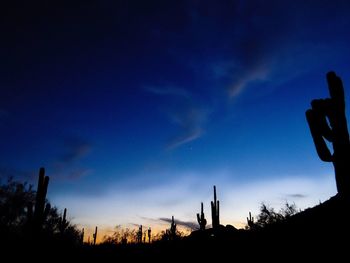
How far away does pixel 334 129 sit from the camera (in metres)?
6.29

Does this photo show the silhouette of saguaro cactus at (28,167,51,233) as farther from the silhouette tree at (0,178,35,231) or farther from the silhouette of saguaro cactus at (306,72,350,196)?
the silhouette tree at (0,178,35,231)

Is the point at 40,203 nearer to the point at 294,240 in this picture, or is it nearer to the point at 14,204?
the point at 294,240

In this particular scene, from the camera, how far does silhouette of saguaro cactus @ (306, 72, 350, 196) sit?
5.88 metres

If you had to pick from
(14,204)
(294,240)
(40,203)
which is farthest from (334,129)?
(14,204)

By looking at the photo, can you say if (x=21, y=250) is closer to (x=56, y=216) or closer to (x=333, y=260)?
(x=333, y=260)

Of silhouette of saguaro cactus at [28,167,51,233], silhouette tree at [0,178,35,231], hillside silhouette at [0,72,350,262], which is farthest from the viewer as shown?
silhouette tree at [0,178,35,231]

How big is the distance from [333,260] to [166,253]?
5911mm

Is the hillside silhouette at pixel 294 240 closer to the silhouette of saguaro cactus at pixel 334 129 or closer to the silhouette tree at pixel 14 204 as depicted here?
the silhouette of saguaro cactus at pixel 334 129

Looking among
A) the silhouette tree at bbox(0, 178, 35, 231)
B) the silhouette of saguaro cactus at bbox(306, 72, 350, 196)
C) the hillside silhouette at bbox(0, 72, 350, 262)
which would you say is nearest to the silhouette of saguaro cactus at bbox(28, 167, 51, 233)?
the hillside silhouette at bbox(0, 72, 350, 262)

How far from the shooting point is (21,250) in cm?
1034

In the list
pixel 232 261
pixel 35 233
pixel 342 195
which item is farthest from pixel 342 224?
pixel 35 233

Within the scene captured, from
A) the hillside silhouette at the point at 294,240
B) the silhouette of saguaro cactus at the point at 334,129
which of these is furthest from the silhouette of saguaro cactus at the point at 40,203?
the silhouette of saguaro cactus at the point at 334,129

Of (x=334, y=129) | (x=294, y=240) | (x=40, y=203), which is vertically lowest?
(x=294, y=240)

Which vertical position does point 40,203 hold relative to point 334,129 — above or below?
below
